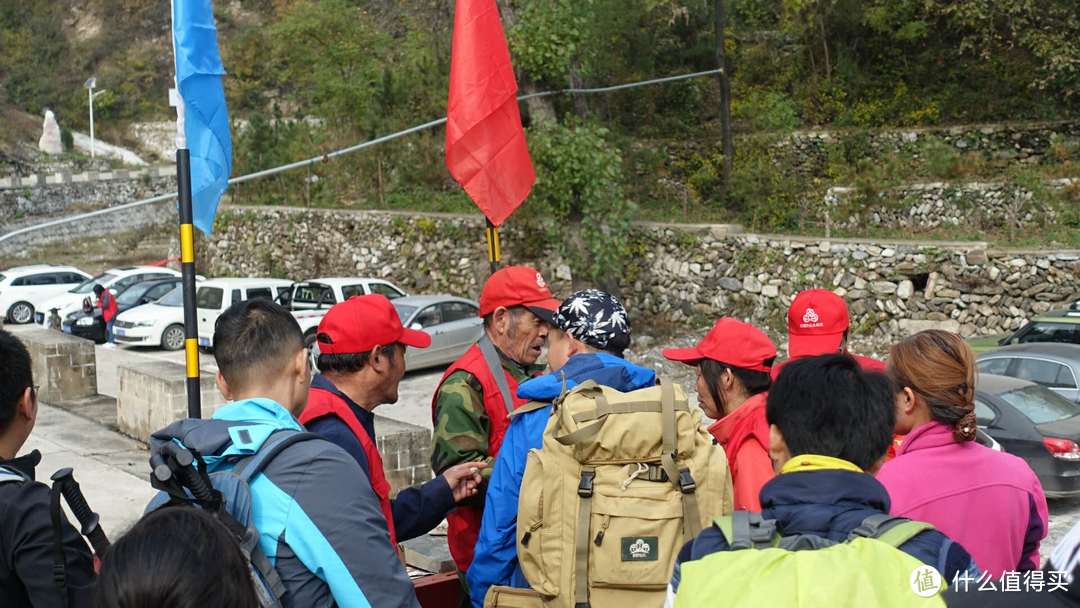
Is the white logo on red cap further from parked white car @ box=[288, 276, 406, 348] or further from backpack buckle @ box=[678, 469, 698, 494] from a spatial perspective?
parked white car @ box=[288, 276, 406, 348]

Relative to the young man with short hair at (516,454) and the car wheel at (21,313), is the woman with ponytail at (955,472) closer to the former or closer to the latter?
the young man with short hair at (516,454)

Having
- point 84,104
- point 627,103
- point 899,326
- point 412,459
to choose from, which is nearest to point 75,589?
point 412,459

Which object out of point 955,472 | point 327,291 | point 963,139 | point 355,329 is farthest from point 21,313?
point 955,472

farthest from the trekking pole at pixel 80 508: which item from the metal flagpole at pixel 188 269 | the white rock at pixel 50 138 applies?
the white rock at pixel 50 138

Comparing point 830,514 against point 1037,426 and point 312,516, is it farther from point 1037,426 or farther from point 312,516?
point 1037,426

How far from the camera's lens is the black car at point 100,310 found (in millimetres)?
21547

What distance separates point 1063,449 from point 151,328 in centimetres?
1622

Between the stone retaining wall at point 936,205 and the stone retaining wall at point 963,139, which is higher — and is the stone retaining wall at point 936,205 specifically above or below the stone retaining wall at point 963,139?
below

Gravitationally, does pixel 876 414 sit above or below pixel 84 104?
below

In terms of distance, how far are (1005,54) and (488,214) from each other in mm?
20513

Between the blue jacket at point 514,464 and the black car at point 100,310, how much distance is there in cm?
2007

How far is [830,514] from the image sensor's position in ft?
7.03

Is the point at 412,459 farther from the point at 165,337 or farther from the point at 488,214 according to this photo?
the point at 165,337

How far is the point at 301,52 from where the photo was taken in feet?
107
